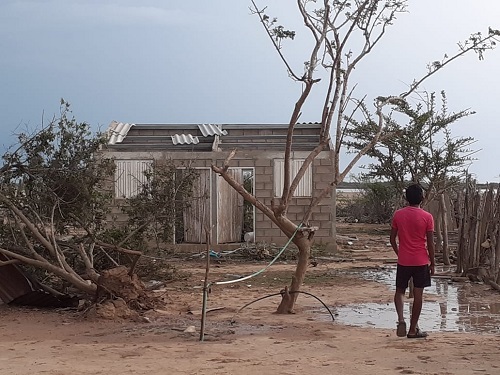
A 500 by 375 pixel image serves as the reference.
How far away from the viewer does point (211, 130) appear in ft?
69.0

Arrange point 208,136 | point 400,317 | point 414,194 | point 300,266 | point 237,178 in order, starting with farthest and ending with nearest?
→ point 208,136 → point 237,178 → point 300,266 → point 414,194 → point 400,317

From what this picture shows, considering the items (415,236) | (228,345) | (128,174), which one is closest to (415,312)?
(415,236)

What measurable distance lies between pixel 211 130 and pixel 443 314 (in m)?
12.2

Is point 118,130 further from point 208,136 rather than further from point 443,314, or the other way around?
point 443,314

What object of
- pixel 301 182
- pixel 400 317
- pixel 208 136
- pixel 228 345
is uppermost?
pixel 208 136

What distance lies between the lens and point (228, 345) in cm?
749

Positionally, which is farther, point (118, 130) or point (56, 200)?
point (118, 130)

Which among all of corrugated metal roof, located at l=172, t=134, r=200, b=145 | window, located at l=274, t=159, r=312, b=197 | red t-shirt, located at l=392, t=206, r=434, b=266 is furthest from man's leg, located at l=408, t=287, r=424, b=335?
corrugated metal roof, located at l=172, t=134, r=200, b=145

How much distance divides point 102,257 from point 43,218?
5.27 feet

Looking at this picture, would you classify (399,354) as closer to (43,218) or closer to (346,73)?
(346,73)

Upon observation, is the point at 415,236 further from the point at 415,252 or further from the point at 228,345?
the point at 228,345

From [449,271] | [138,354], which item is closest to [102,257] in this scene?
[138,354]

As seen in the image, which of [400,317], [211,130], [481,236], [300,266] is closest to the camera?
[400,317]

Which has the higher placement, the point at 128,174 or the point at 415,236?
the point at 128,174
